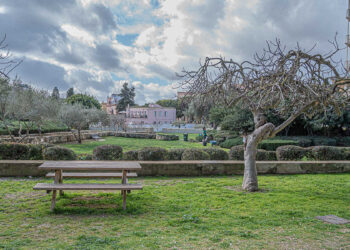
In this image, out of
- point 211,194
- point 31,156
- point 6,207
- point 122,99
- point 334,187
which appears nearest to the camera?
point 6,207

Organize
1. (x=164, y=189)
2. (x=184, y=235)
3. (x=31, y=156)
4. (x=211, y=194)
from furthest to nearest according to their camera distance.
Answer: (x=31, y=156) < (x=164, y=189) < (x=211, y=194) < (x=184, y=235)

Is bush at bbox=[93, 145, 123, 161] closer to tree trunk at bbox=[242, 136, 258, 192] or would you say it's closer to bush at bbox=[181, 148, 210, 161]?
bush at bbox=[181, 148, 210, 161]

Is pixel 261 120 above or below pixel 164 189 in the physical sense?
above

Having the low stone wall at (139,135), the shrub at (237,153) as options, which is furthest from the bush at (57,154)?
the low stone wall at (139,135)

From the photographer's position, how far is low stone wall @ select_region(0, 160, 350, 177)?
8.23 m

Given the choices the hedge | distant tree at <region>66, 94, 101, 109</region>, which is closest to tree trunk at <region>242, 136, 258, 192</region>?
the hedge

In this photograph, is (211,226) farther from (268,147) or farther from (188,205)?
(268,147)

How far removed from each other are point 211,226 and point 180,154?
222 inches

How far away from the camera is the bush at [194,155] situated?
9.84m

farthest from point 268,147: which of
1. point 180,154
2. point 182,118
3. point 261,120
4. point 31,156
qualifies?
point 182,118

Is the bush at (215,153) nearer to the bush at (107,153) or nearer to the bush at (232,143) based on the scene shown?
the bush at (107,153)

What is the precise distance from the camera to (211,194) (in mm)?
6539

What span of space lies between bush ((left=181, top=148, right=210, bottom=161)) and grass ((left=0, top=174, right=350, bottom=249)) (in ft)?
7.90

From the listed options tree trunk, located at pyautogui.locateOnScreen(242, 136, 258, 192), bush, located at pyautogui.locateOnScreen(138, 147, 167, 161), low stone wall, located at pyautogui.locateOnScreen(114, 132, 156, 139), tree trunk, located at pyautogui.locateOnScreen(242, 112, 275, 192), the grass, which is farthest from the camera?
low stone wall, located at pyautogui.locateOnScreen(114, 132, 156, 139)
